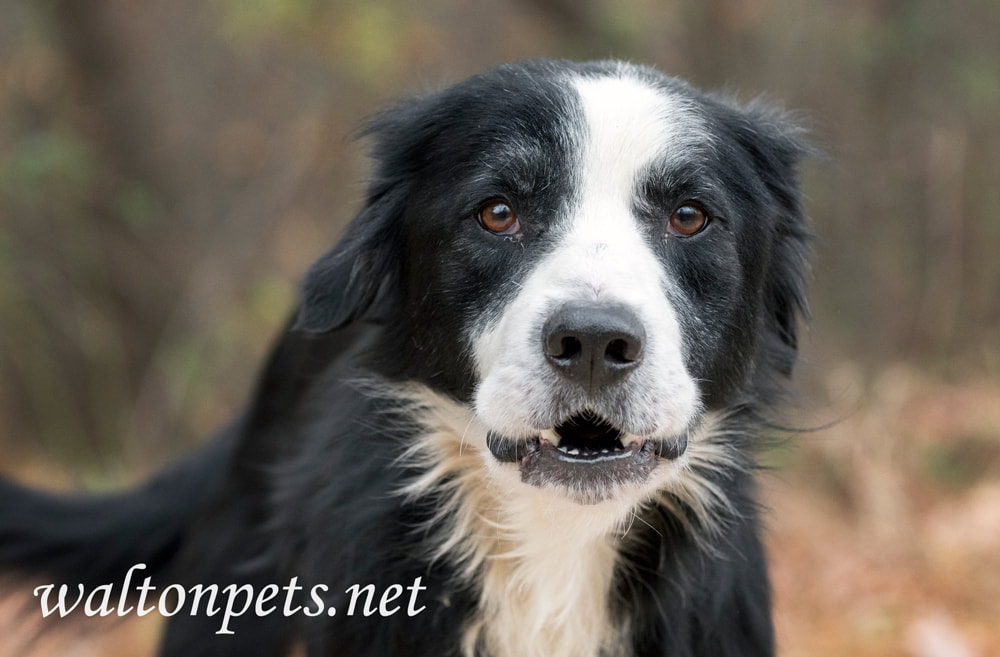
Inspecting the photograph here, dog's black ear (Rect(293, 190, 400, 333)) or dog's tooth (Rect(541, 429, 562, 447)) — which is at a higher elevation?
dog's black ear (Rect(293, 190, 400, 333))

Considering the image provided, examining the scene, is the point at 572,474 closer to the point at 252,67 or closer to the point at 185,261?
the point at 185,261

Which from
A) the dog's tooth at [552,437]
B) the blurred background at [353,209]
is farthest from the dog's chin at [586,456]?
the blurred background at [353,209]

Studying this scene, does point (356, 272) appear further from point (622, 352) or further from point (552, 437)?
point (622, 352)

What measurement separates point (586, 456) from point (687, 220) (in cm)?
67

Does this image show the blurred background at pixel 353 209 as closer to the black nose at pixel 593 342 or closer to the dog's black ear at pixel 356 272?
the dog's black ear at pixel 356 272

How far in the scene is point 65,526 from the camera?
398cm

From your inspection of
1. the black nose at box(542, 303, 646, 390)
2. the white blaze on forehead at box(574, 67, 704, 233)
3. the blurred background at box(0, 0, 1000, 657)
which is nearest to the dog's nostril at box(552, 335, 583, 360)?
the black nose at box(542, 303, 646, 390)

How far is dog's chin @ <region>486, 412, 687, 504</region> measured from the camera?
2590 mm

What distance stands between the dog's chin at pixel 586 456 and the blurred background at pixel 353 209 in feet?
12.4

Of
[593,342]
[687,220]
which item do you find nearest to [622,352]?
[593,342]

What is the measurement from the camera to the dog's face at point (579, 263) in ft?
8.29

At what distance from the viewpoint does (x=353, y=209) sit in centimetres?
641

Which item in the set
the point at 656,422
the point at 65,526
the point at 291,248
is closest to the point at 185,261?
the point at 291,248

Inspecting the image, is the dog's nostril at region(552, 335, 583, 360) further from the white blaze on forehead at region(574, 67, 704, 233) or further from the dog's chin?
the white blaze on forehead at region(574, 67, 704, 233)
